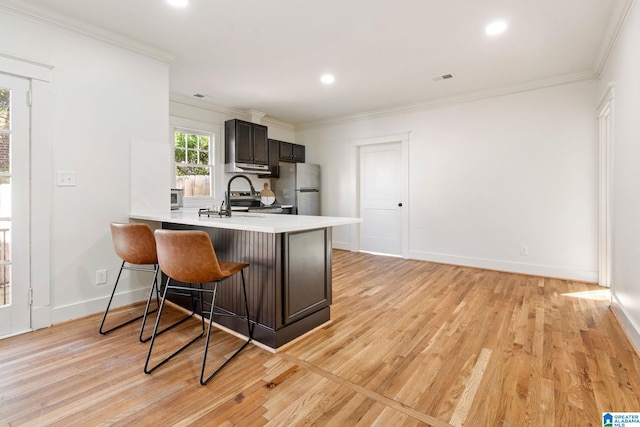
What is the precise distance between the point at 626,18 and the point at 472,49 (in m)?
1.15

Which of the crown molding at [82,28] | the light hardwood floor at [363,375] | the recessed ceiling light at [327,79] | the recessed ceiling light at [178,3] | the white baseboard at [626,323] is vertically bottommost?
the light hardwood floor at [363,375]

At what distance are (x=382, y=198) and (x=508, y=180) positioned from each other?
205cm

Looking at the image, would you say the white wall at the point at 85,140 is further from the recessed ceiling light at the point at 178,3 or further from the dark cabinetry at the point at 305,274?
the dark cabinetry at the point at 305,274

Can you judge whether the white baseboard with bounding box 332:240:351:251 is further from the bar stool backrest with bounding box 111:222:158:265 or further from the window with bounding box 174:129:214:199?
the bar stool backrest with bounding box 111:222:158:265

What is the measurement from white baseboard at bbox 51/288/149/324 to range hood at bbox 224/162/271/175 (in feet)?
8.41

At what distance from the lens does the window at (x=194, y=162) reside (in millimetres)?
4725

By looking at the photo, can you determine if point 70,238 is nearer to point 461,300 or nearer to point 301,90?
point 301,90

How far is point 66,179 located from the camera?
2586 millimetres

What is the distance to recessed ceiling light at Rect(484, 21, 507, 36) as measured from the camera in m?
2.70

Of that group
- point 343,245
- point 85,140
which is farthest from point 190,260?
point 343,245

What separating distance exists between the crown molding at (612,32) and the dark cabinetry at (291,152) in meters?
4.66

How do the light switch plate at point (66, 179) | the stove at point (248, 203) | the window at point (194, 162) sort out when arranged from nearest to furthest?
the light switch plate at point (66, 179) → the window at point (194, 162) → the stove at point (248, 203)

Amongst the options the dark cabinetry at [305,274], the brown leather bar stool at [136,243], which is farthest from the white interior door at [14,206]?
the dark cabinetry at [305,274]

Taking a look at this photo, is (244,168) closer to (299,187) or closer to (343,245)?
(299,187)
